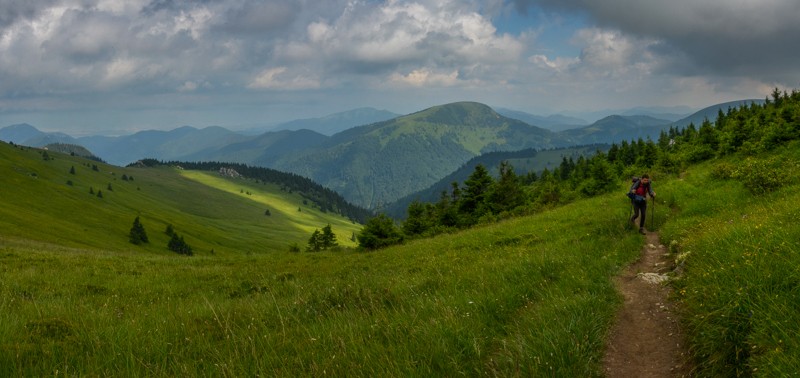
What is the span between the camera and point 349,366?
4.50 metres

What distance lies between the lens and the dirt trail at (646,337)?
4879mm

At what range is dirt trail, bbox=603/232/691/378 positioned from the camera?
488cm

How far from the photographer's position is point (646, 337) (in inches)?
225

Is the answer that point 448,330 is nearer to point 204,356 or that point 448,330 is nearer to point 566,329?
point 566,329

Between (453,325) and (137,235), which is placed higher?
(453,325)

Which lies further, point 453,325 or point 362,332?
point 362,332

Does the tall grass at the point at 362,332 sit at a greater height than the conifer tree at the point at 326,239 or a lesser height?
greater

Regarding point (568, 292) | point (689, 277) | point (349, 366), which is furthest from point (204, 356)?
point (689, 277)

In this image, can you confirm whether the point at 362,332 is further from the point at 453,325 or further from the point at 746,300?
the point at 746,300

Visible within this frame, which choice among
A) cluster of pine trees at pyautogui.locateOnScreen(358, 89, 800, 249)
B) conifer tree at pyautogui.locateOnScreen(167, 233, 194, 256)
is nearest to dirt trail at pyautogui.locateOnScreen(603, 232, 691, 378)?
cluster of pine trees at pyautogui.locateOnScreen(358, 89, 800, 249)

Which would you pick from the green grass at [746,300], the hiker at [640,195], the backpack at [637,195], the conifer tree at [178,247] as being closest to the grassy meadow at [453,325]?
the green grass at [746,300]

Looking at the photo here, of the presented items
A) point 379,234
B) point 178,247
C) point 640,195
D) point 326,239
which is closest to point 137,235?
point 178,247

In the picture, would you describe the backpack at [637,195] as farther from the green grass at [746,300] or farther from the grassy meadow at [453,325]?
the green grass at [746,300]

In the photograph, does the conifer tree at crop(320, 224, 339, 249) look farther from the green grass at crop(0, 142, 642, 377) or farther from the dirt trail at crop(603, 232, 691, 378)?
the dirt trail at crop(603, 232, 691, 378)
